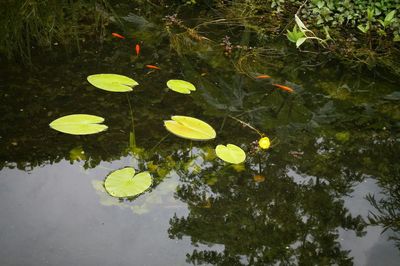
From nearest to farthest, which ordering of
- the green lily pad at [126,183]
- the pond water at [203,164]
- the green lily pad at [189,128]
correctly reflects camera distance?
the pond water at [203,164] < the green lily pad at [126,183] < the green lily pad at [189,128]

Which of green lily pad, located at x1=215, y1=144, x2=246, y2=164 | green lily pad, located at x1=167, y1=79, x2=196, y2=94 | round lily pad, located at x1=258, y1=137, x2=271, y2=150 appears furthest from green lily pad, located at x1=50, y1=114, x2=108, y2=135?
round lily pad, located at x1=258, y1=137, x2=271, y2=150

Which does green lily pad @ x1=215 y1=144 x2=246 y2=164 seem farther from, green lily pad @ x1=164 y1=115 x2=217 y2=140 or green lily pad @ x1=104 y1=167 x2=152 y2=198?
green lily pad @ x1=104 y1=167 x2=152 y2=198

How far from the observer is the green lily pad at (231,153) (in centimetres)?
221

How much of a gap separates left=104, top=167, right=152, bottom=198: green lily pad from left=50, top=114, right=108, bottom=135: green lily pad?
323mm

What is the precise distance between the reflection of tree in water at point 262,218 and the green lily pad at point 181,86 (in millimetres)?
616

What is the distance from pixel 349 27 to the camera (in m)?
3.43

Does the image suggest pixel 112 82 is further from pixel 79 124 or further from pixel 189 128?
pixel 189 128

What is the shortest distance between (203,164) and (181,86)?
0.65 m

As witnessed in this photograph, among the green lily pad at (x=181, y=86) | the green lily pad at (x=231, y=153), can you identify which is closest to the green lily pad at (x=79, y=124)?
the green lily pad at (x=181, y=86)

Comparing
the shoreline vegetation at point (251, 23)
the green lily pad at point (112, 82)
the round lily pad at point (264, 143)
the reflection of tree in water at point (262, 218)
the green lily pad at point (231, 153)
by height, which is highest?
the shoreline vegetation at point (251, 23)

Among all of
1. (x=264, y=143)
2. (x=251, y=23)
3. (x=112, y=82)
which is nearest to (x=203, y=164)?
(x=264, y=143)

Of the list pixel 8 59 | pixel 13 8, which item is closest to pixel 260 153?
pixel 8 59

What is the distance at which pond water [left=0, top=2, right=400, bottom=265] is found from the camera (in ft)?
6.00

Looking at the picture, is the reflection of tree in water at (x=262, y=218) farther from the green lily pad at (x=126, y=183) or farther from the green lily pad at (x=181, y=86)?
the green lily pad at (x=181, y=86)
